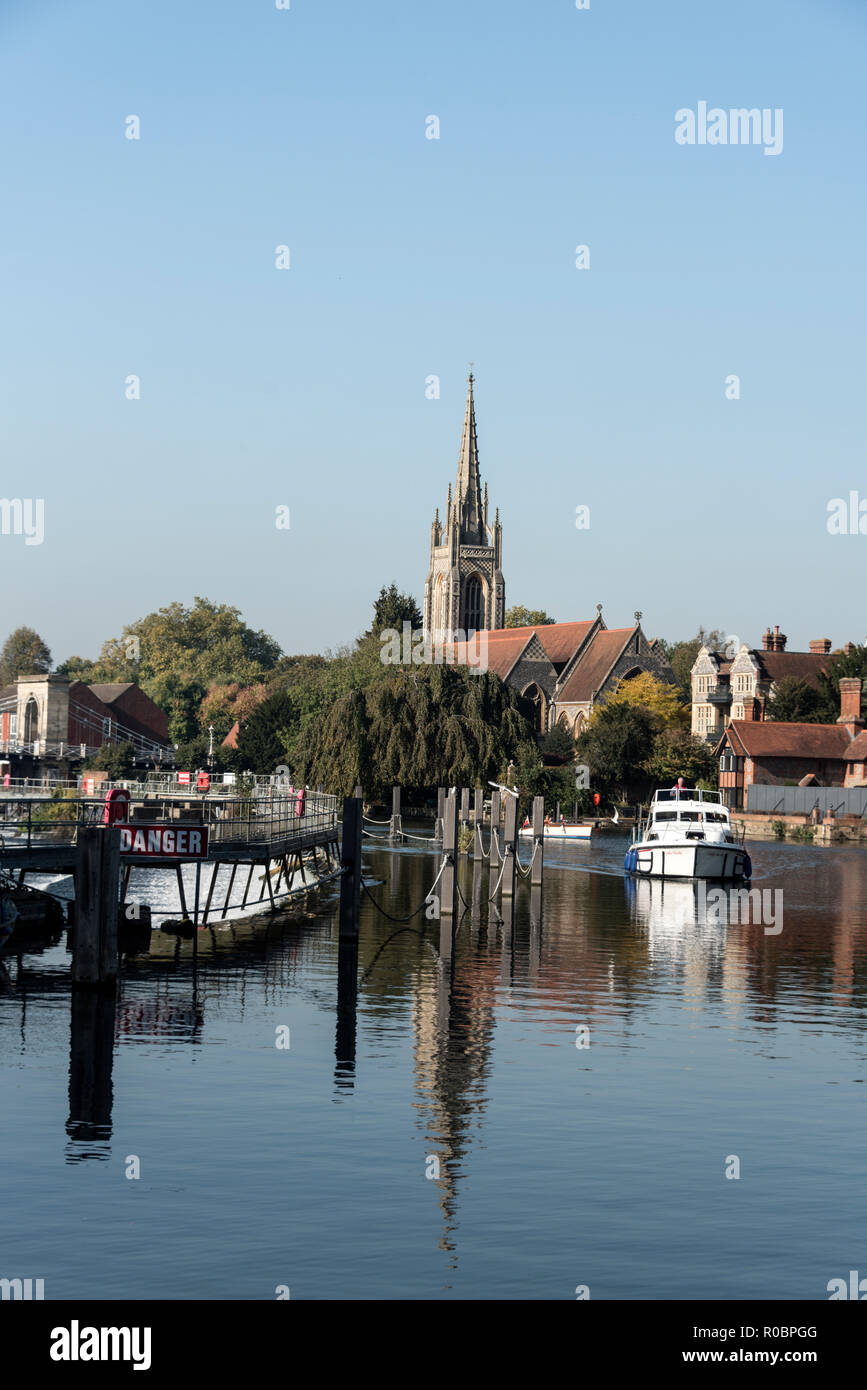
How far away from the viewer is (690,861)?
5647 cm

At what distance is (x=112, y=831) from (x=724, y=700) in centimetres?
12128

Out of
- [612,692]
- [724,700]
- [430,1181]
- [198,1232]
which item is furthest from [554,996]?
[612,692]

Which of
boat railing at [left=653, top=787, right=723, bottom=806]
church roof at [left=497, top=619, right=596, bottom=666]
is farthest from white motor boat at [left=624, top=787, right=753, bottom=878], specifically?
church roof at [left=497, top=619, right=596, bottom=666]

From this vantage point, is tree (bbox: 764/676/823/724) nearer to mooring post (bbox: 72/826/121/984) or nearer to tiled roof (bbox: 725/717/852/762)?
tiled roof (bbox: 725/717/852/762)

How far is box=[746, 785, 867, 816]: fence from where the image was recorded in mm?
107375

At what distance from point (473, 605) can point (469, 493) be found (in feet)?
44.8

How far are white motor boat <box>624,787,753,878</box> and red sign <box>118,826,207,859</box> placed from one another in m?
27.5

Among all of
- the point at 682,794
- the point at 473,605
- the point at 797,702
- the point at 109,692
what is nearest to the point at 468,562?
the point at 473,605

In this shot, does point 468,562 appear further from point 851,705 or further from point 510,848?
point 510,848

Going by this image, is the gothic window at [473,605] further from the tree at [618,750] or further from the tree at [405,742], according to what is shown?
the tree at [405,742]
